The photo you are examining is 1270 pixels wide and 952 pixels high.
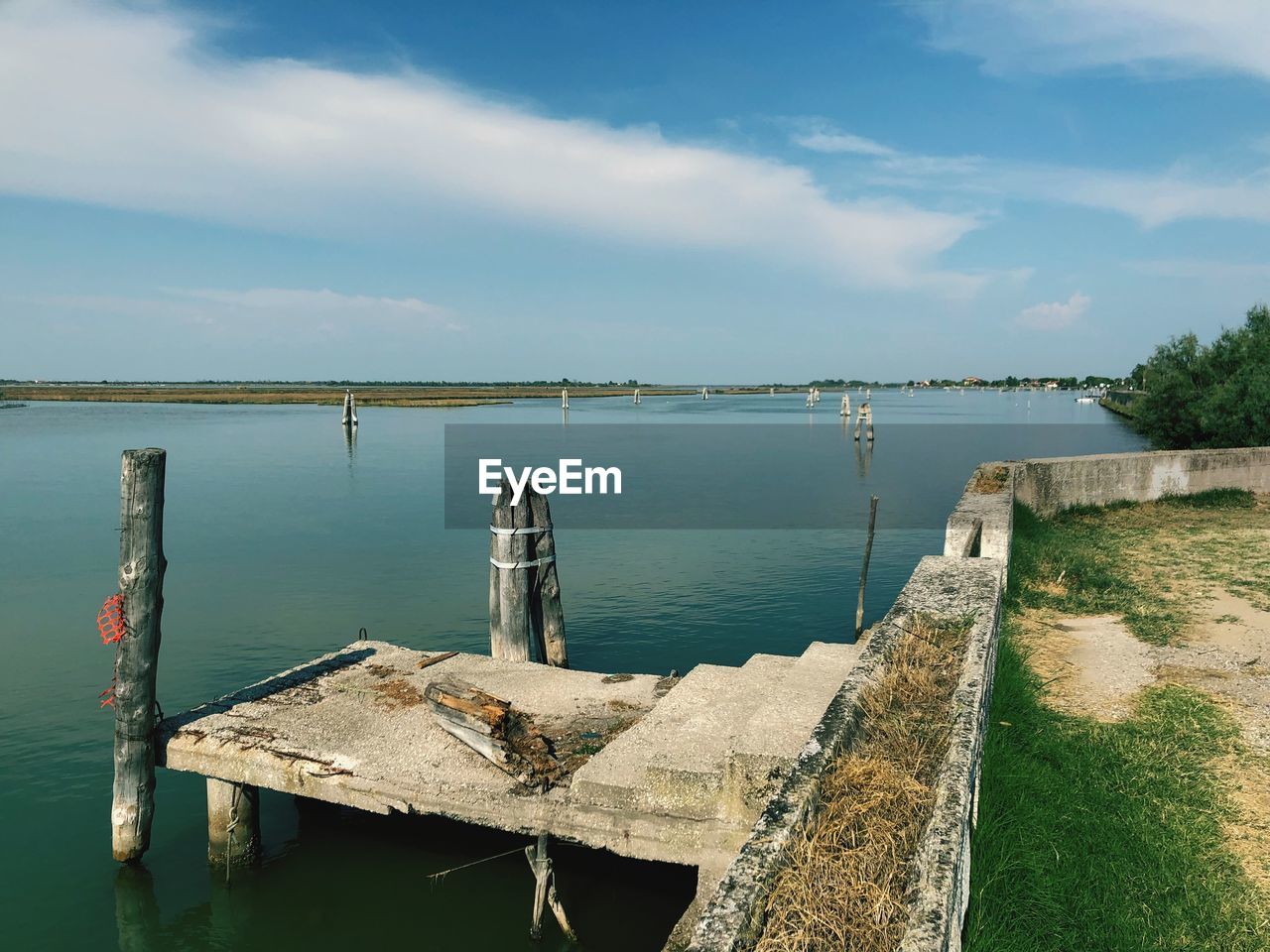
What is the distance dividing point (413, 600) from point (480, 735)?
9.53m

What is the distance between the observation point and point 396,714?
7570 millimetres

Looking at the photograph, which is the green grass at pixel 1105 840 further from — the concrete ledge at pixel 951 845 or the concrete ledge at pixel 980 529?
the concrete ledge at pixel 980 529

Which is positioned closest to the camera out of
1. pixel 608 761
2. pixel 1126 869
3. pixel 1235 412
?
pixel 1126 869

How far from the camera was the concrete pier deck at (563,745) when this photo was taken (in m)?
5.70

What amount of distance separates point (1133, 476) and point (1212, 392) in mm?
20119

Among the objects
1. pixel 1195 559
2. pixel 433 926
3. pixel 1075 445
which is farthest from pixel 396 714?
pixel 1075 445

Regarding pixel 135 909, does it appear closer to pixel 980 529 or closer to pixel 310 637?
pixel 310 637

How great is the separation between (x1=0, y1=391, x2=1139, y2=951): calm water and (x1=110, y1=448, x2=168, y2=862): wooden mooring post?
580mm

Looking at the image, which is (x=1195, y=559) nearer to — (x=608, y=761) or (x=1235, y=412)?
(x=608, y=761)

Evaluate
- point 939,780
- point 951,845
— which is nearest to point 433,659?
point 939,780

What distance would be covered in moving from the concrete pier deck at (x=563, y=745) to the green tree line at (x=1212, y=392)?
27.5 metres

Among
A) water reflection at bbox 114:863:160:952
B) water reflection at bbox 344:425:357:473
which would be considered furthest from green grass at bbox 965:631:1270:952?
water reflection at bbox 344:425:357:473

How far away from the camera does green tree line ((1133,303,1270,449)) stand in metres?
27.8

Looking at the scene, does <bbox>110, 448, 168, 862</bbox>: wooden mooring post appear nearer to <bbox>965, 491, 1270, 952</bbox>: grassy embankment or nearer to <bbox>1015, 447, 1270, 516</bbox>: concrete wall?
<bbox>965, 491, 1270, 952</bbox>: grassy embankment
